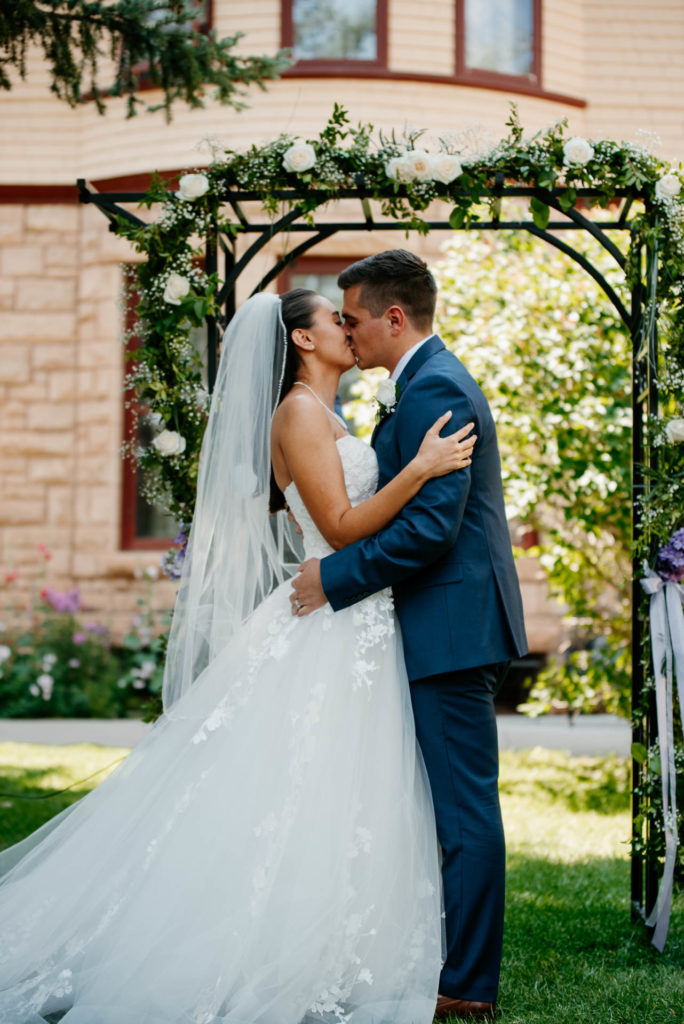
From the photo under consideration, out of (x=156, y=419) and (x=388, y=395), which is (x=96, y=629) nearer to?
(x=156, y=419)

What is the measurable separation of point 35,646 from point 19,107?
16.6ft

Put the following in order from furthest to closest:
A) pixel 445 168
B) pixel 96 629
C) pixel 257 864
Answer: pixel 96 629
pixel 445 168
pixel 257 864

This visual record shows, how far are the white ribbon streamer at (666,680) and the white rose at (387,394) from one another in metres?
1.28

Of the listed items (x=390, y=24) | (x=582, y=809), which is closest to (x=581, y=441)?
(x=582, y=809)

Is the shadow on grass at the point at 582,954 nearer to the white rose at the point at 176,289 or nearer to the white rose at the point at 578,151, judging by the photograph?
the white rose at the point at 176,289

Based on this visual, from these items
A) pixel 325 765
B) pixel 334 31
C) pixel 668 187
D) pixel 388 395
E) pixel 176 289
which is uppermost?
pixel 334 31

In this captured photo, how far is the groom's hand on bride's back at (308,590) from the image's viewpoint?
3.37 metres

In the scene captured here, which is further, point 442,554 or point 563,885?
point 563,885

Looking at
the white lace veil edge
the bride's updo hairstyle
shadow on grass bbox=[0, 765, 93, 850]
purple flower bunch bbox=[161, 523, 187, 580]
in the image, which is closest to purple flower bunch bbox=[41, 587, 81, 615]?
shadow on grass bbox=[0, 765, 93, 850]

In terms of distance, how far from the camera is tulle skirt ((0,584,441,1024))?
288 cm

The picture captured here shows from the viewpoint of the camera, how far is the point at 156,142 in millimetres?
9328

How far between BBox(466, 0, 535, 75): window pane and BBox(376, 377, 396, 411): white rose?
23.5ft

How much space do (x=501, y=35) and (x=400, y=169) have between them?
21.3ft

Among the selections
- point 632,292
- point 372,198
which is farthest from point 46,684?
point 632,292
